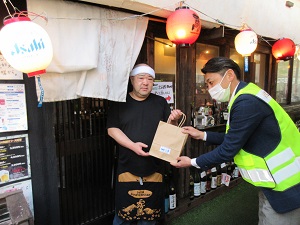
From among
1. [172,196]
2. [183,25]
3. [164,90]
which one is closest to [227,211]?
[172,196]

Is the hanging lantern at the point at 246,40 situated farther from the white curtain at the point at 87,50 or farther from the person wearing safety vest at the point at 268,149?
the person wearing safety vest at the point at 268,149

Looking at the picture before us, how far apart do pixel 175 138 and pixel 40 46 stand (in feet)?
5.81

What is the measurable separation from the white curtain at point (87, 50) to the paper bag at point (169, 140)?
805 mm

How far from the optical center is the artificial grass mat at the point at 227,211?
177 inches

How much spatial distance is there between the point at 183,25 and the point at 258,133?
172 centimetres

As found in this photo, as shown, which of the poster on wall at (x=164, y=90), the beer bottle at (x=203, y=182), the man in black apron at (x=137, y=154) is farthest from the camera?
the beer bottle at (x=203, y=182)

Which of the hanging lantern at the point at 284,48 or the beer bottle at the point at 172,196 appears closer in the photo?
the beer bottle at the point at 172,196

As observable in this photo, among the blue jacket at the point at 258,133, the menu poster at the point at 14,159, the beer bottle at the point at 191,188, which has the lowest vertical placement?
the beer bottle at the point at 191,188

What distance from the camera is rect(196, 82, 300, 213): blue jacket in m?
2.19

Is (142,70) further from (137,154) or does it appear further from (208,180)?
(208,180)

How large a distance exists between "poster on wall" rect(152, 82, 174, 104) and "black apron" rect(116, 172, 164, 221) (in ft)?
5.54

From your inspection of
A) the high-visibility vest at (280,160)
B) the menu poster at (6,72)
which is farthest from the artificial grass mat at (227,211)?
the menu poster at (6,72)

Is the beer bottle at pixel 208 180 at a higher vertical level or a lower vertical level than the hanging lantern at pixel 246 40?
lower

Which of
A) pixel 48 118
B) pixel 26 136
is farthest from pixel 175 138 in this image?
Answer: pixel 26 136
